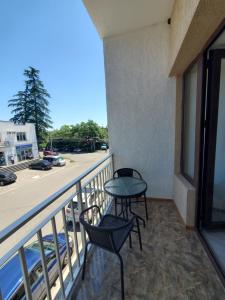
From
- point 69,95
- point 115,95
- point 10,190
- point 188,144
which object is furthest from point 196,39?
point 69,95

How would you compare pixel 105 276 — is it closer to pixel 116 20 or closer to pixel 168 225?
pixel 168 225

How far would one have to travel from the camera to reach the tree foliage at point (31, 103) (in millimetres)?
19719

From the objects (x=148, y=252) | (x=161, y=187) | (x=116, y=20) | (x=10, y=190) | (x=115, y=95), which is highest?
(x=116, y=20)

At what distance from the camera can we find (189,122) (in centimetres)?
220

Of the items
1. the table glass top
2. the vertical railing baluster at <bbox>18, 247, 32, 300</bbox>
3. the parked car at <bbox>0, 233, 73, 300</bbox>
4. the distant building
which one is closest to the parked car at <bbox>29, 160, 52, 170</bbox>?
the distant building

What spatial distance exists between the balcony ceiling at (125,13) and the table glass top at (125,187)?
225cm

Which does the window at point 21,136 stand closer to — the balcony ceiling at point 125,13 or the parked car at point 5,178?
the parked car at point 5,178

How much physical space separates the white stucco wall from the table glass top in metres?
0.70

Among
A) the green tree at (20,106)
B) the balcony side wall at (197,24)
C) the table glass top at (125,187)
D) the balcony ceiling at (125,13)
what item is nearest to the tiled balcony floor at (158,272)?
the table glass top at (125,187)

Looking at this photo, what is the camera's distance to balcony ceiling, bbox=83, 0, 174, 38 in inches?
73.4

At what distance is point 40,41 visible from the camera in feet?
35.3

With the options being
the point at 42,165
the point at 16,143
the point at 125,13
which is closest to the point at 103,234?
the point at 125,13

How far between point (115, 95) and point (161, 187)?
6.05 feet

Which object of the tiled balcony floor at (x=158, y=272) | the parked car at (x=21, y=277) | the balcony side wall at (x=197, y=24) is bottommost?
the parked car at (x=21, y=277)
